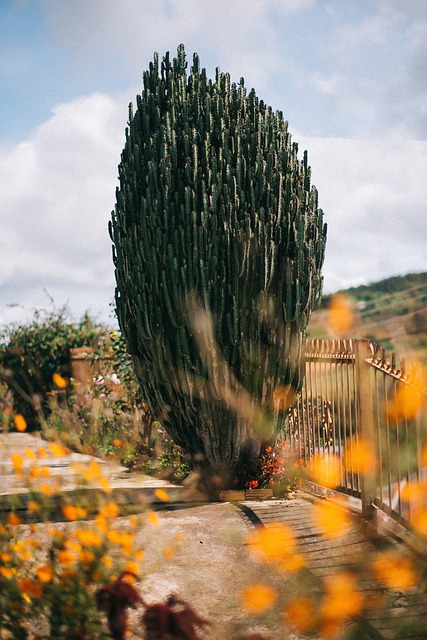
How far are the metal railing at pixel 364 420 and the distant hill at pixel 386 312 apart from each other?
288 mm

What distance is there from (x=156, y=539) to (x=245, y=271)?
264cm

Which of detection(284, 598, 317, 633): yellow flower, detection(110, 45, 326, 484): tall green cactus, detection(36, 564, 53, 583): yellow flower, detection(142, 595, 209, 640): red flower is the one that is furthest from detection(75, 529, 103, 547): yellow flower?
detection(110, 45, 326, 484): tall green cactus

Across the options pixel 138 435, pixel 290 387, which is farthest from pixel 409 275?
pixel 290 387

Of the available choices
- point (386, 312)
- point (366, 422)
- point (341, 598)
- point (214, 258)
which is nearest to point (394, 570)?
point (341, 598)

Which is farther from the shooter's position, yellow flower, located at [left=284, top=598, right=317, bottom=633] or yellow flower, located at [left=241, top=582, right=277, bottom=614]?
yellow flower, located at [left=241, top=582, right=277, bottom=614]

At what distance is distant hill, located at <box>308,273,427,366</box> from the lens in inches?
237

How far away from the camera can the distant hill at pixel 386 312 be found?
6.01 metres

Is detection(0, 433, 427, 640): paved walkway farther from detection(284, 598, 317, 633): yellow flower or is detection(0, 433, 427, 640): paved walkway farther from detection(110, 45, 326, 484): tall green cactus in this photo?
detection(110, 45, 326, 484): tall green cactus

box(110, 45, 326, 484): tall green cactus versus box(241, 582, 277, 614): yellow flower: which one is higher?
box(110, 45, 326, 484): tall green cactus

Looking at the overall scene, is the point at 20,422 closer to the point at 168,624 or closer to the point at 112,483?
the point at 168,624

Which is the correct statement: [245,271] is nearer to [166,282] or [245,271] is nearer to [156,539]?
[166,282]

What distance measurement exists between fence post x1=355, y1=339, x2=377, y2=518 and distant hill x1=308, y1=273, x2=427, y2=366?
322 mm

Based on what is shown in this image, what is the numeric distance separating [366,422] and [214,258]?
2.07 metres

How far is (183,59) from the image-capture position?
23.0 ft
